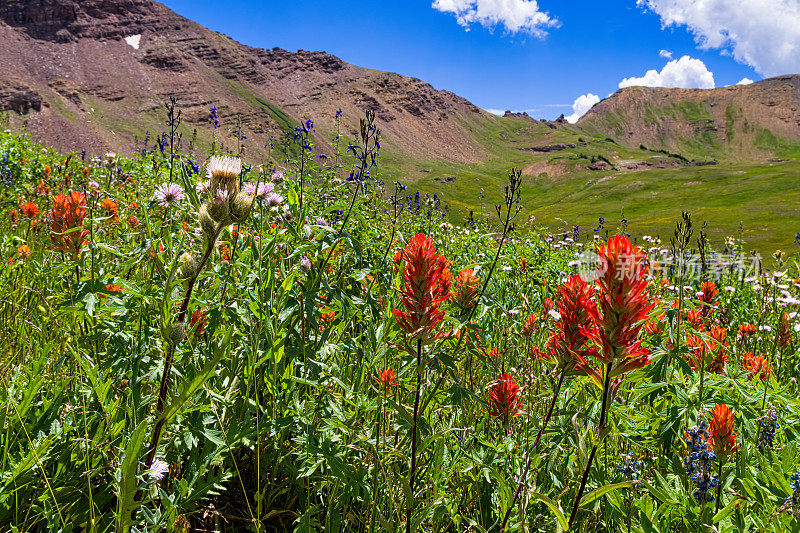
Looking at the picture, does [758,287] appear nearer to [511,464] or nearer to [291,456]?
[511,464]

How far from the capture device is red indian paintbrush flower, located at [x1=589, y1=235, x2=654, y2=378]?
1190 mm

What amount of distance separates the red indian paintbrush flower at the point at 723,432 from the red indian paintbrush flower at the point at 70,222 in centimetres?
363

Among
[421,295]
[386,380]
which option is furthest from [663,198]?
[421,295]

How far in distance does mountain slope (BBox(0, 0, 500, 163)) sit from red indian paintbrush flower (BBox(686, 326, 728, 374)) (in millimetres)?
85307

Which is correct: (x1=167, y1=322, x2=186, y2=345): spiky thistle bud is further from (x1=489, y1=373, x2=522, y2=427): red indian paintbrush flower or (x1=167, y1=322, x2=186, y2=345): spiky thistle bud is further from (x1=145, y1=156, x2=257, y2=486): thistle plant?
(x1=489, y1=373, x2=522, y2=427): red indian paintbrush flower

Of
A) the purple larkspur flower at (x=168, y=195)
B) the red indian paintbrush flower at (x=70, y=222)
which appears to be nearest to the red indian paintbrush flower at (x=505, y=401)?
the purple larkspur flower at (x=168, y=195)

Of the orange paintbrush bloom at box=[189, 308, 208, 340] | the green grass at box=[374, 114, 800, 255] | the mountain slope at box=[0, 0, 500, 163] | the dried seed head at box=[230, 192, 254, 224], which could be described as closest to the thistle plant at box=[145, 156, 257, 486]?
the dried seed head at box=[230, 192, 254, 224]

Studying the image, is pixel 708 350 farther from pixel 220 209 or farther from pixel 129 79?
Result: pixel 129 79

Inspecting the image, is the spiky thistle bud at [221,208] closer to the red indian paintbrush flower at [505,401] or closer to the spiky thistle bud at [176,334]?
the spiky thistle bud at [176,334]

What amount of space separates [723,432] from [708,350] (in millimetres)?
460

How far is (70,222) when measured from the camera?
272 centimetres

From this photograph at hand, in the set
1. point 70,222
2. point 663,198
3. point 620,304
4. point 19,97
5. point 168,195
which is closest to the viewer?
point 620,304

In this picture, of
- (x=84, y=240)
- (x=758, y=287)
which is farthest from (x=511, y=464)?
(x=758, y=287)

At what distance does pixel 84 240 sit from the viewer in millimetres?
2688
